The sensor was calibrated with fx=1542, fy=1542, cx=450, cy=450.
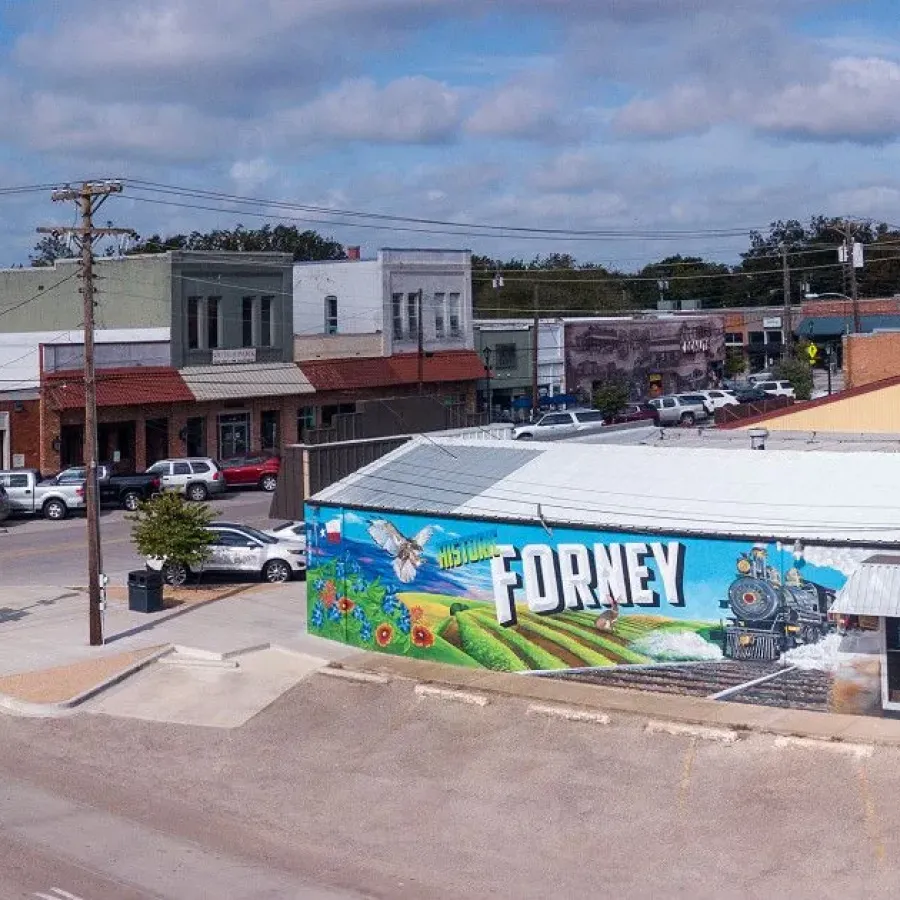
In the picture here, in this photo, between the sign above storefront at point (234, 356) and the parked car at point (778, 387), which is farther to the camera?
the parked car at point (778, 387)

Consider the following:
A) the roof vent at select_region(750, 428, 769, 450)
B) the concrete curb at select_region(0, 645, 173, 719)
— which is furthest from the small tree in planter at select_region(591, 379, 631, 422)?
the concrete curb at select_region(0, 645, 173, 719)

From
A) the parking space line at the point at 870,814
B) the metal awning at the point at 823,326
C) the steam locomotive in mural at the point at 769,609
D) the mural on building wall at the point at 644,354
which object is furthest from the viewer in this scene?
the metal awning at the point at 823,326

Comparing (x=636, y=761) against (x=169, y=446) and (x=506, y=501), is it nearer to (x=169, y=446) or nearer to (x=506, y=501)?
(x=506, y=501)

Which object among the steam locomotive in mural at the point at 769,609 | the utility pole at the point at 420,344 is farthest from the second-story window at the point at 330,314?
the steam locomotive in mural at the point at 769,609

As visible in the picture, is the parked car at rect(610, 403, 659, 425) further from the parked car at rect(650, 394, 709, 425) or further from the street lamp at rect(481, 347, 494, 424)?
the street lamp at rect(481, 347, 494, 424)

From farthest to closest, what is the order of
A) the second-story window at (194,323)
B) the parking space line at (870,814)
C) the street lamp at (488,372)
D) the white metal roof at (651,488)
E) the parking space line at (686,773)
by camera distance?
the street lamp at (488,372) < the second-story window at (194,323) < the white metal roof at (651,488) < the parking space line at (686,773) < the parking space line at (870,814)

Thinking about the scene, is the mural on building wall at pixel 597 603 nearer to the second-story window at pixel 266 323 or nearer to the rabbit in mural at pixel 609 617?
the rabbit in mural at pixel 609 617

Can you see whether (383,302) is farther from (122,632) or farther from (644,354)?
(122,632)

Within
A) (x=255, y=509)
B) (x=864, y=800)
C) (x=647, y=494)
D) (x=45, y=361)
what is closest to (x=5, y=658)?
(x=647, y=494)
